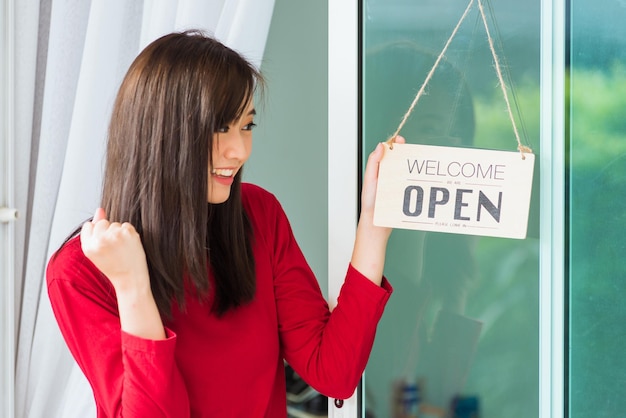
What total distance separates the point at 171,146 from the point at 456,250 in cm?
43

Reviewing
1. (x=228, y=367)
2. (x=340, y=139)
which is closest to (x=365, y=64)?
(x=340, y=139)

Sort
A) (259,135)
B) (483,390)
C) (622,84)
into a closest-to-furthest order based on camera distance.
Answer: (622,84)
(483,390)
(259,135)

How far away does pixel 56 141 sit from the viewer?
161 centimetres

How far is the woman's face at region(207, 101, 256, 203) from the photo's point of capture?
101 centimetres

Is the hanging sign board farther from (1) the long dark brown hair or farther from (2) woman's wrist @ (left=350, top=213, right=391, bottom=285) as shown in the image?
(1) the long dark brown hair

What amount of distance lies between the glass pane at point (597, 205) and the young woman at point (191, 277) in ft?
0.88

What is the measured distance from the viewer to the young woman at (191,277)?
0.96 metres

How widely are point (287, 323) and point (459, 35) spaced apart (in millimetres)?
502

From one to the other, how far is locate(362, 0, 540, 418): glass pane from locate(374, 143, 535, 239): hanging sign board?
0.21ft

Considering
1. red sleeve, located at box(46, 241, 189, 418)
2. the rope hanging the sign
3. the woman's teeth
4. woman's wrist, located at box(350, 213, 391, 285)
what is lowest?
red sleeve, located at box(46, 241, 189, 418)

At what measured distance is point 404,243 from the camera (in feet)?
3.68

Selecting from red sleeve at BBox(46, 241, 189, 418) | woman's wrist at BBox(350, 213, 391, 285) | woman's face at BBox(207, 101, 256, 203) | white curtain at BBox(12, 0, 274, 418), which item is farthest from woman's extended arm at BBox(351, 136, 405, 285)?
white curtain at BBox(12, 0, 274, 418)

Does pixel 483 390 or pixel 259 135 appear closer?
pixel 483 390

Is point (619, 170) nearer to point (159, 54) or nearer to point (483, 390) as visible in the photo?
point (483, 390)
